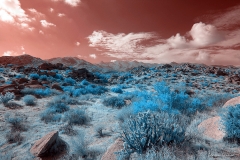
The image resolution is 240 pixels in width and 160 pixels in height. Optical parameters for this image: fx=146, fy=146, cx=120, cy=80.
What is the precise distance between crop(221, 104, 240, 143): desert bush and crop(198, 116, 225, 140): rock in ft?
0.67

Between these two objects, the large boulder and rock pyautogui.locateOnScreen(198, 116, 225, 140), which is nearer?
rock pyautogui.locateOnScreen(198, 116, 225, 140)

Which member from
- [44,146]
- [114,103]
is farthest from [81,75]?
[44,146]

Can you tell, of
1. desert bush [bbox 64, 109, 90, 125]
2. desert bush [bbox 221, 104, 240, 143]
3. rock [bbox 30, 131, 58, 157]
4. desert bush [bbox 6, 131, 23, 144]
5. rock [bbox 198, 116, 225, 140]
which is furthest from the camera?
desert bush [bbox 64, 109, 90, 125]

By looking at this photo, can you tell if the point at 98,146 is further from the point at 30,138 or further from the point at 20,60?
the point at 20,60

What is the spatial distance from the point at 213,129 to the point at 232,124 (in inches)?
27.3

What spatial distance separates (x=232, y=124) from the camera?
4062 mm

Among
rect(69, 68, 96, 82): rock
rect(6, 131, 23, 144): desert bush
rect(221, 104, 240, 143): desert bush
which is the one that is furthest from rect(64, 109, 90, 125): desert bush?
rect(69, 68, 96, 82): rock

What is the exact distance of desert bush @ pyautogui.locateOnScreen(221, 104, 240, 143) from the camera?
3.98m

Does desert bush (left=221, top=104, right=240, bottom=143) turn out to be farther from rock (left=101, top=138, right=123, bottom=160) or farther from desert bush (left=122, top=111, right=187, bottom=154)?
rock (left=101, top=138, right=123, bottom=160)

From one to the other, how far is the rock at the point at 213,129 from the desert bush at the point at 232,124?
20 cm

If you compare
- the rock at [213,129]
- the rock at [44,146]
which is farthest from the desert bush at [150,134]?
the rock at [44,146]

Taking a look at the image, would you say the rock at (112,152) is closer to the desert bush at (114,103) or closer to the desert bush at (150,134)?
the desert bush at (150,134)

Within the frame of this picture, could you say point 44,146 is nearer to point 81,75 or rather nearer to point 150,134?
point 150,134

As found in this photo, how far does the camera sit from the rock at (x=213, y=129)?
170 inches
